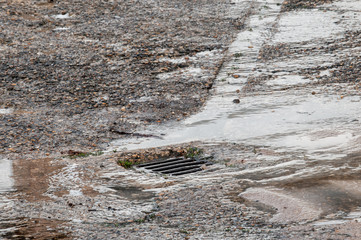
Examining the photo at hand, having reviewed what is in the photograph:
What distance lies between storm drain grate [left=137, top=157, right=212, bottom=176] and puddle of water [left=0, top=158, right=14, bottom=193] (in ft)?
5.52

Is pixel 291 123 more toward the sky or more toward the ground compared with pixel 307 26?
more toward the ground

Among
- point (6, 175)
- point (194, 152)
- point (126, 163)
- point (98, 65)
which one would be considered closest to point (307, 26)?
point (98, 65)

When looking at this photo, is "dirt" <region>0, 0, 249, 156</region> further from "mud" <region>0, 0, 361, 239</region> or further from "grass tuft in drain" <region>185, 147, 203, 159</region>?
"grass tuft in drain" <region>185, 147, 203, 159</region>

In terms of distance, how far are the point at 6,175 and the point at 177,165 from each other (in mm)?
2264

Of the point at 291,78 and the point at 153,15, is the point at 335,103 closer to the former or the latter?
the point at 291,78

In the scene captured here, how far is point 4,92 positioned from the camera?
9430 mm

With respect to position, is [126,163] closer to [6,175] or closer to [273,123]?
[6,175]

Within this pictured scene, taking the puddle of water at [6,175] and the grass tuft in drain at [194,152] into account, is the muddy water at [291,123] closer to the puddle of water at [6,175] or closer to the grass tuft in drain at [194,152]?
the grass tuft in drain at [194,152]

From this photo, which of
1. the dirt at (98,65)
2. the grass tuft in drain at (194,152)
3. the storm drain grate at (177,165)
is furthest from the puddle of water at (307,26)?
the storm drain grate at (177,165)

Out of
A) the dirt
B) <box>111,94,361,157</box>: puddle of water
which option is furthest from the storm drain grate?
the dirt

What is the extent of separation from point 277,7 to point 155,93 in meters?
6.35

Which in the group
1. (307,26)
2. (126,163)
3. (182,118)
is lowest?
(182,118)

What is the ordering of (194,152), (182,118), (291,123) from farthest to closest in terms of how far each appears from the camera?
1. (182,118)
2. (291,123)
3. (194,152)

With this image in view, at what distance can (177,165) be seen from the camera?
21.9 ft
